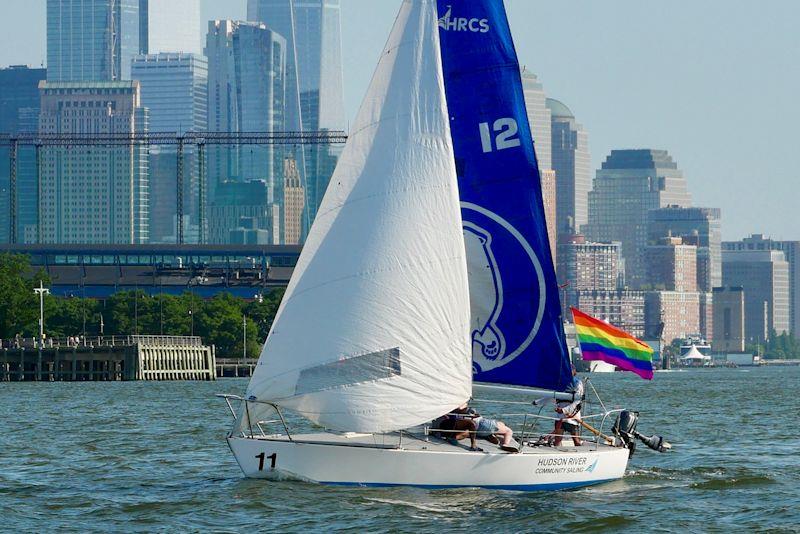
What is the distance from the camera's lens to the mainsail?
1258 inches

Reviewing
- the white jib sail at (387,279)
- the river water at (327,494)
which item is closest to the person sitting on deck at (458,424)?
the white jib sail at (387,279)

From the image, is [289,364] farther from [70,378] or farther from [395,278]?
[70,378]

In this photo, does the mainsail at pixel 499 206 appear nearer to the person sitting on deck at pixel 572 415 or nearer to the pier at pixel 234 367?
the person sitting on deck at pixel 572 415

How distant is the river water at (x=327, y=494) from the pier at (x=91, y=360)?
63709 millimetres

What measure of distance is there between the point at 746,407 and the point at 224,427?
2801 cm

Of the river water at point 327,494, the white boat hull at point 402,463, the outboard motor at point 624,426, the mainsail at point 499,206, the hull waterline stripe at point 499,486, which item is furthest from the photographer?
the outboard motor at point 624,426

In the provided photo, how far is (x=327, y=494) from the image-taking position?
30703mm

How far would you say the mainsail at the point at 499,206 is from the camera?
1258 inches

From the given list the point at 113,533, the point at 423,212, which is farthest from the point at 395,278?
the point at 113,533

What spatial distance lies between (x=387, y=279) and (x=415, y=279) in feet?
1.50

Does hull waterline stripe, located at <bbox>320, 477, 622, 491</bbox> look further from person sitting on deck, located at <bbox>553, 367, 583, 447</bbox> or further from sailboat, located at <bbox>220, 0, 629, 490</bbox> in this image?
person sitting on deck, located at <bbox>553, 367, 583, 447</bbox>

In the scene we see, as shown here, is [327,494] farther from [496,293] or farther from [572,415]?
[572,415]

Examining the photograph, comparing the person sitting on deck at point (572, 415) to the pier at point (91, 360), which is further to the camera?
the pier at point (91, 360)

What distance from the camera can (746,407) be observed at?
73.8 metres
